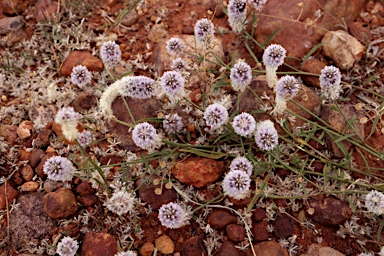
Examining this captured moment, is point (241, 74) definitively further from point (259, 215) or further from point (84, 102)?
point (84, 102)

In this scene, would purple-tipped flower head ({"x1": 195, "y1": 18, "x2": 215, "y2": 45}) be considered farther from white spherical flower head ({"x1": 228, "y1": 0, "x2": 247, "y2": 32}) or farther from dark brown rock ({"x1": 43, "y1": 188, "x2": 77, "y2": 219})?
dark brown rock ({"x1": 43, "y1": 188, "x2": 77, "y2": 219})

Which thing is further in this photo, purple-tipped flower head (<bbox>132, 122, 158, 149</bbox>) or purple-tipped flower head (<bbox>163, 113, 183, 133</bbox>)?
purple-tipped flower head (<bbox>163, 113, 183, 133</bbox>)

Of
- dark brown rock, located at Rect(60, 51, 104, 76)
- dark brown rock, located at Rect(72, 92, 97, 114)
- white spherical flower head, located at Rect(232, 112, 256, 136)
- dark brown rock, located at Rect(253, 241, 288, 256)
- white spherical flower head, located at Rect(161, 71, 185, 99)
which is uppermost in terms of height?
white spherical flower head, located at Rect(161, 71, 185, 99)

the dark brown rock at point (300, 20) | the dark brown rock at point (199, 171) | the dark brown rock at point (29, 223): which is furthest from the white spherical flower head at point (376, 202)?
the dark brown rock at point (29, 223)

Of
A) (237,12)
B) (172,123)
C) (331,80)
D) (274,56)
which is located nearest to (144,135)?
(172,123)

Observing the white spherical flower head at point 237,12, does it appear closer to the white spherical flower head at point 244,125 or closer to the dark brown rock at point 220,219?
the white spherical flower head at point 244,125

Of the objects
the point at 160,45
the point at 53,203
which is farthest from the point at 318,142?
the point at 53,203

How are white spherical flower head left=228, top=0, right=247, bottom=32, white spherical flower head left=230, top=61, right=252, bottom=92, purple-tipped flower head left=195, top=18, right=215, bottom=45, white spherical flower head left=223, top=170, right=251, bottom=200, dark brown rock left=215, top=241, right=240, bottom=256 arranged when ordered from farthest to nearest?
white spherical flower head left=228, top=0, right=247, bottom=32 < purple-tipped flower head left=195, top=18, right=215, bottom=45 < white spherical flower head left=230, top=61, right=252, bottom=92 < dark brown rock left=215, top=241, right=240, bottom=256 < white spherical flower head left=223, top=170, right=251, bottom=200

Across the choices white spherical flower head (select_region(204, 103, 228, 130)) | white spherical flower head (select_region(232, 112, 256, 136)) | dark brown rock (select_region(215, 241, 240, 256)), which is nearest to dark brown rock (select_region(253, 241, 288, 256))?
dark brown rock (select_region(215, 241, 240, 256))

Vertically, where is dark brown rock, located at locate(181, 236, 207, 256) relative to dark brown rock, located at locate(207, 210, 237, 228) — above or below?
below
